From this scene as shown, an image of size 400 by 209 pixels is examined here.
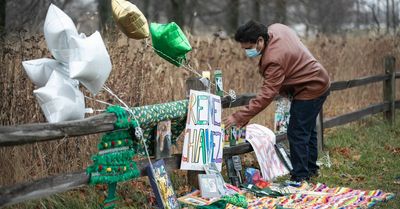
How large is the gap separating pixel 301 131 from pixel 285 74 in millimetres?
639

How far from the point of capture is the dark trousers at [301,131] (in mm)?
6152

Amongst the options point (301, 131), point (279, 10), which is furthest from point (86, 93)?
point (279, 10)

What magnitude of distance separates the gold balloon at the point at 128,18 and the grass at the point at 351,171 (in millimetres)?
1473

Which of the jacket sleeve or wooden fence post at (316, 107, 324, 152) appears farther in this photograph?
wooden fence post at (316, 107, 324, 152)

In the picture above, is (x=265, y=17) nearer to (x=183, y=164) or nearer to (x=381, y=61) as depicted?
(x=381, y=61)

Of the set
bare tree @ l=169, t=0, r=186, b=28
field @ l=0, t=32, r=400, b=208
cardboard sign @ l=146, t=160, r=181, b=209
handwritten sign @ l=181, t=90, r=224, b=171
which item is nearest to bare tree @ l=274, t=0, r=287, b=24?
bare tree @ l=169, t=0, r=186, b=28

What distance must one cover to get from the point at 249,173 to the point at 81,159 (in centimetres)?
170

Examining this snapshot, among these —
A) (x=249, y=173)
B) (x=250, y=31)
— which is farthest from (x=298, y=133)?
(x=250, y=31)

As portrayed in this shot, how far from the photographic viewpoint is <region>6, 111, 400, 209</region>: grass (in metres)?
5.26

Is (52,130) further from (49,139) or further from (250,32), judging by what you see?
(250,32)

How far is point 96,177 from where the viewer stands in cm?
453

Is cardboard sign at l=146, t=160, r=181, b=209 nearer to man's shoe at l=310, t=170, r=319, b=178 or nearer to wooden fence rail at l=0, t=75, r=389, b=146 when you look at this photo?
wooden fence rail at l=0, t=75, r=389, b=146

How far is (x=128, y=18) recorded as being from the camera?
4.88m

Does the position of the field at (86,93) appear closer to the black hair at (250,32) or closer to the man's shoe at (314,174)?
the black hair at (250,32)
